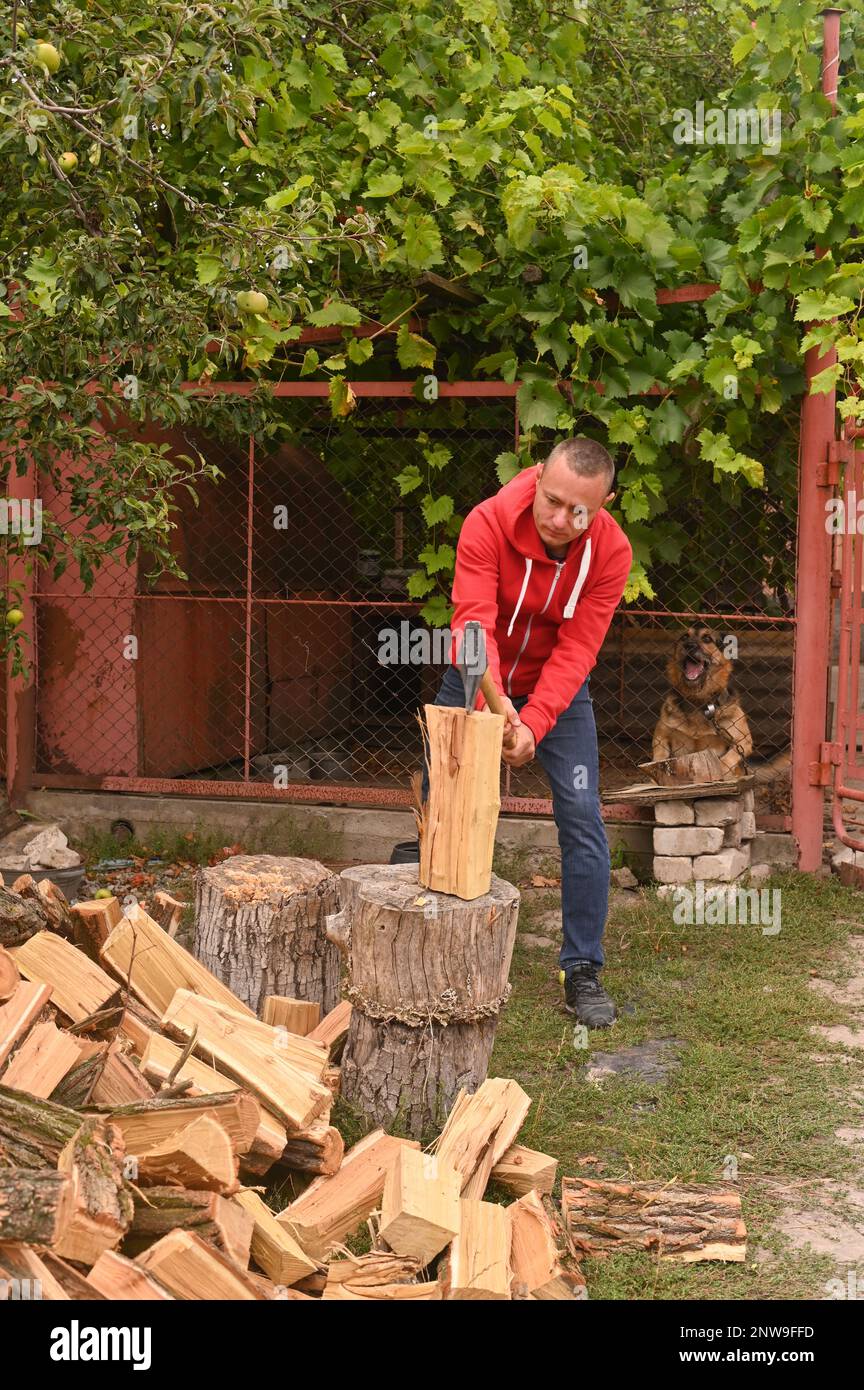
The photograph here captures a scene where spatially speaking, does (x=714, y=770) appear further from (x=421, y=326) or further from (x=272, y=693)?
(x=272, y=693)

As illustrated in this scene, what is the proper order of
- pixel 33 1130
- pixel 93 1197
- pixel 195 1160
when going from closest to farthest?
pixel 93 1197
pixel 33 1130
pixel 195 1160

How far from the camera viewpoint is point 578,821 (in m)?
4.48

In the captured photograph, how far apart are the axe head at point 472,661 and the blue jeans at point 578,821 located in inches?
34.1

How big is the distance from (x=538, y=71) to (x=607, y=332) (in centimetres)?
202

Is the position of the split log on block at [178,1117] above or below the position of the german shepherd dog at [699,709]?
below

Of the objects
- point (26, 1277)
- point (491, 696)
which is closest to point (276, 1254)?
point (26, 1277)

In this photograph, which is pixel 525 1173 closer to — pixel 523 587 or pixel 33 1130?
pixel 33 1130

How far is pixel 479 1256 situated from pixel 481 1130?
51 cm

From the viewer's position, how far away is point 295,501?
10273 mm

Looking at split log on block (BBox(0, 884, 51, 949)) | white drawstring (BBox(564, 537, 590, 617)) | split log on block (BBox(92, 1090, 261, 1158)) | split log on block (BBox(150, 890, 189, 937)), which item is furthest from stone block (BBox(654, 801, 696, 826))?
split log on block (BBox(92, 1090, 261, 1158))

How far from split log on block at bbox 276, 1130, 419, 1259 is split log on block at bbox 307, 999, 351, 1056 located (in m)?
0.61

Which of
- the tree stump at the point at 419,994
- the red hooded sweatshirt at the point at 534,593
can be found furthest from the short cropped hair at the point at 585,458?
the tree stump at the point at 419,994

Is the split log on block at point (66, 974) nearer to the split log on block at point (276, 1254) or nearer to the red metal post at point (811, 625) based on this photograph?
the split log on block at point (276, 1254)

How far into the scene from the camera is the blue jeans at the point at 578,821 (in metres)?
4.48
